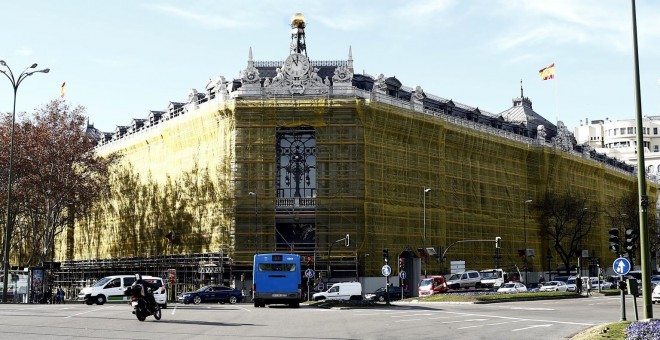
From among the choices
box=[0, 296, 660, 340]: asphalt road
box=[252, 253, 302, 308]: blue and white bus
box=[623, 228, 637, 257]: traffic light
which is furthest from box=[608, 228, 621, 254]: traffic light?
box=[252, 253, 302, 308]: blue and white bus

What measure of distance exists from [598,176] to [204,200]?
6042 cm

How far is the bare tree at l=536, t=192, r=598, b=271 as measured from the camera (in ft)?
315

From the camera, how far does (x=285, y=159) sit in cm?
7494

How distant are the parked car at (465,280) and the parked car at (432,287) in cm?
484

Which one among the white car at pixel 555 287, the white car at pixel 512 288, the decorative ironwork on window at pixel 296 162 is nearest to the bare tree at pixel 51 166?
the decorative ironwork on window at pixel 296 162

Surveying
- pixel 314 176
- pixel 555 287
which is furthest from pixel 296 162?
pixel 555 287

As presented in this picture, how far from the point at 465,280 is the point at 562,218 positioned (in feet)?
106

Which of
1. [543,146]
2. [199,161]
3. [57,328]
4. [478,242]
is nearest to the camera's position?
[57,328]

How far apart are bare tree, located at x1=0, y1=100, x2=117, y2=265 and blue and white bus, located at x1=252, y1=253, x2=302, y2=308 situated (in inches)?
1258

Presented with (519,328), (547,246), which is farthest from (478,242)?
(519,328)

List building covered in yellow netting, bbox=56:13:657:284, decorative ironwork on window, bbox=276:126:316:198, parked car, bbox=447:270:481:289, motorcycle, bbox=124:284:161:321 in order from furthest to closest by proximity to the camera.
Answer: decorative ironwork on window, bbox=276:126:316:198 < building covered in yellow netting, bbox=56:13:657:284 < parked car, bbox=447:270:481:289 < motorcycle, bbox=124:284:161:321

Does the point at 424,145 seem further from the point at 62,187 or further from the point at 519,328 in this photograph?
the point at 519,328

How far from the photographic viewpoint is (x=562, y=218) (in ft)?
323

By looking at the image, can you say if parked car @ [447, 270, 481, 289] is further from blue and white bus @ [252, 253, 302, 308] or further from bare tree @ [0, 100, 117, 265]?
bare tree @ [0, 100, 117, 265]
